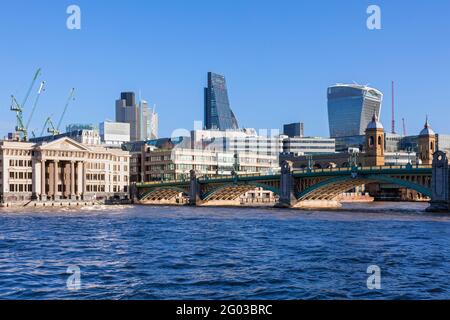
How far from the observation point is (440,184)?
9956cm

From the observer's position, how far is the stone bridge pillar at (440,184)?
3898 inches

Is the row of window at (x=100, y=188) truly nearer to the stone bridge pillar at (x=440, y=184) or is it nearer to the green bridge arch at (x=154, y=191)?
the green bridge arch at (x=154, y=191)

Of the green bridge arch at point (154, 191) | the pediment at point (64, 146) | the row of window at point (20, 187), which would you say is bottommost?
Result: the green bridge arch at point (154, 191)

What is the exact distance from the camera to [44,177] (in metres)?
166

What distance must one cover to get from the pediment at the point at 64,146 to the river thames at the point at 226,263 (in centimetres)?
10263

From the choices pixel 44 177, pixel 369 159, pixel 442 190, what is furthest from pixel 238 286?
pixel 369 159

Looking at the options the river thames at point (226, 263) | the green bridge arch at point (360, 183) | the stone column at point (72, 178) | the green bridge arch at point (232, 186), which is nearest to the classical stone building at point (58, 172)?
the stone column at point (72, 178)

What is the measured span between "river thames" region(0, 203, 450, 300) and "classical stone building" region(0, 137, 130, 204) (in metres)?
99.1

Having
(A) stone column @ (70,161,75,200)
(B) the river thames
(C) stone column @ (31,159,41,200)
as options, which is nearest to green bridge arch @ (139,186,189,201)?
(A) stone column @ (70,161,75,200)

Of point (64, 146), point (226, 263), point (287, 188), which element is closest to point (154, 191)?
point (64, 146)

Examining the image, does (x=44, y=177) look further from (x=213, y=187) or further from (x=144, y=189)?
(x=213, y=187)

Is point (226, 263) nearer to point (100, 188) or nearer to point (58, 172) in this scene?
point (58, 172)
